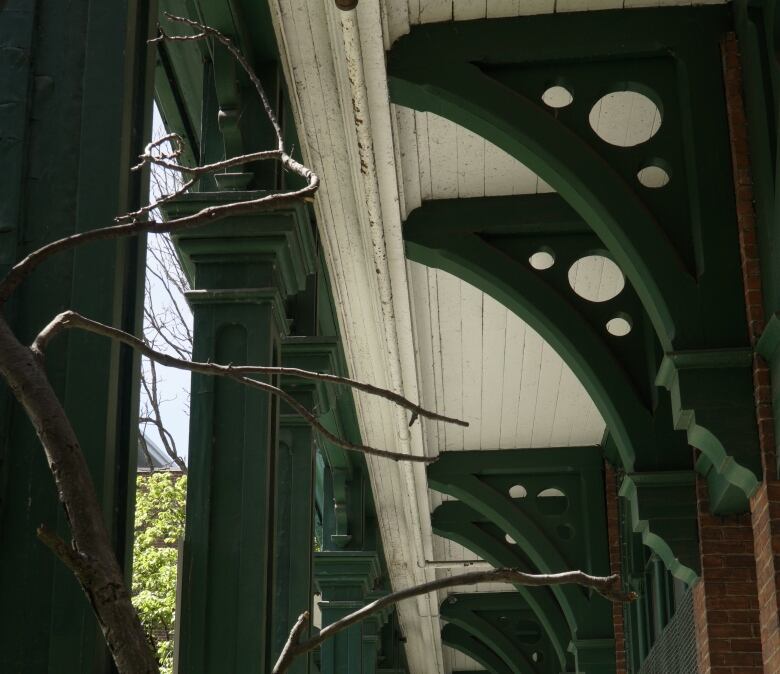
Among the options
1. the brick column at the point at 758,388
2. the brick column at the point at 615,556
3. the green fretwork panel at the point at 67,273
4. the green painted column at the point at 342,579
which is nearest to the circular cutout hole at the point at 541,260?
the brick column at the point at 758,388

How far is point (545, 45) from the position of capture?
5.83 meters

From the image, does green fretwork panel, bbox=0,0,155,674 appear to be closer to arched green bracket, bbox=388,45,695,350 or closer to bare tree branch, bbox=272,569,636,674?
bare tree branch, bbox=272,569,636,674

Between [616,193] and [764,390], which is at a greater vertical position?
[616,193]

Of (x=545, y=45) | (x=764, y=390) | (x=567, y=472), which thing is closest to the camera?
(x=764, y=390)

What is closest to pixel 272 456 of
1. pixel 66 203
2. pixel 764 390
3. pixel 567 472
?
pixel 764 390

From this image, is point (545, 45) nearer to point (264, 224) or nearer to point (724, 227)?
point (724, 227)

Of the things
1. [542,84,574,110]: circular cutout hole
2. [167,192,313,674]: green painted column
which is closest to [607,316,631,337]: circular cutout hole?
[542,84,574,110]: circular cutout hole

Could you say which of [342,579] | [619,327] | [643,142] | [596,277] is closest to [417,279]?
[596,277]

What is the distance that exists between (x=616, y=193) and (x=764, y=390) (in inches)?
40.2

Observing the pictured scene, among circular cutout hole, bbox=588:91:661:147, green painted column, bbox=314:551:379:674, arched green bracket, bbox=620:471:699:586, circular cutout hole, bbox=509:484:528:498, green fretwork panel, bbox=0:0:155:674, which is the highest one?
circular cutout hole, bbox=588:91:661:147

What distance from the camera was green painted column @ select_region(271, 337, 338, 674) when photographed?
243 inches

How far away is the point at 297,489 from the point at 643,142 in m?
2.34

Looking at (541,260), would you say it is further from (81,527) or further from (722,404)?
(81,527)

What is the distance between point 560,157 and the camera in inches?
222
